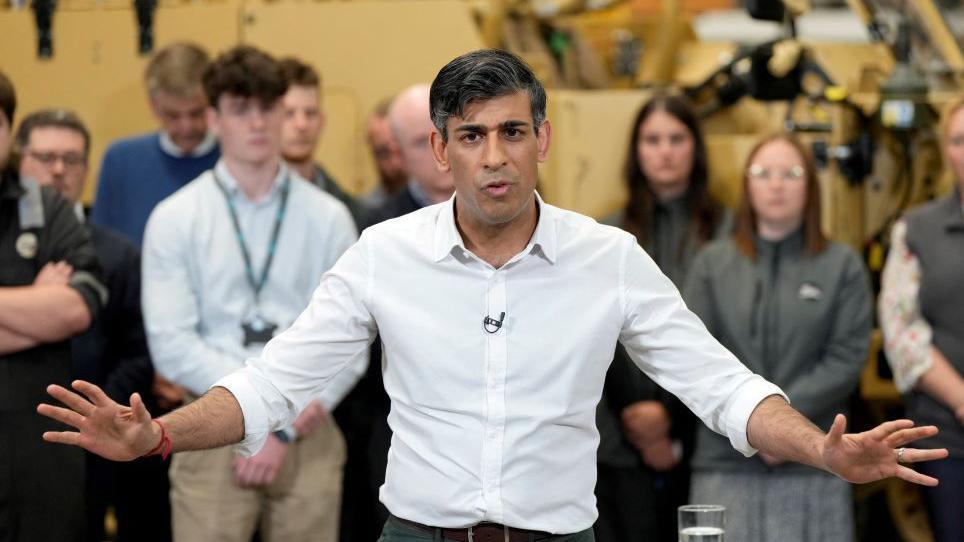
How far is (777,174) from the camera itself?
498 cm

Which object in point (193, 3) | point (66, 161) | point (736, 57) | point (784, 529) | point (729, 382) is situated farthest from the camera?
point (193, 3)

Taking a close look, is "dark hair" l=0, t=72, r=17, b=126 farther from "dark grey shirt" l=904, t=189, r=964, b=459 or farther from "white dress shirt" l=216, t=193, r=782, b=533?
"dark grey shirt" l=904, t=189, r=964, b=459

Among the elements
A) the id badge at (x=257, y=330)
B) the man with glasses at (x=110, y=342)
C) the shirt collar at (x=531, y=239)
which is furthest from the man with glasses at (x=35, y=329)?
the shirt collar at (x=531, y=239)

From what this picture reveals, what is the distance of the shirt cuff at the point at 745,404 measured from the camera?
2954 mm

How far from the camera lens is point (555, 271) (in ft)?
10.0

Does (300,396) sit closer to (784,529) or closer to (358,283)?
(358,283)

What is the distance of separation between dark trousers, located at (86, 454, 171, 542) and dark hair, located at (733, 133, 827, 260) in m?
2.09

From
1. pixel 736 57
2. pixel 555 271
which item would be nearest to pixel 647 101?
pixel 736 57

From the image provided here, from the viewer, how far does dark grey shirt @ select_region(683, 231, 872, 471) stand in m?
4.80

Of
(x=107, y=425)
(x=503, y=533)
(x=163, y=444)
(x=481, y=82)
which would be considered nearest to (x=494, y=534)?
(x=503, y=533)

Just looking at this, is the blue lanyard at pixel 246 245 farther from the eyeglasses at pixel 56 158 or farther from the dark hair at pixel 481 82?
the dark hair at pixel 481 82

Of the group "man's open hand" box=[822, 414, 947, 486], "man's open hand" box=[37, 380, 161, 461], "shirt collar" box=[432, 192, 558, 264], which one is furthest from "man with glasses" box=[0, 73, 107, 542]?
"man's open hand" box=[822, 414, 947, 486]

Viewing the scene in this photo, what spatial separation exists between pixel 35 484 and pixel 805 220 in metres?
2.50

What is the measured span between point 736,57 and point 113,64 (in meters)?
2.57
